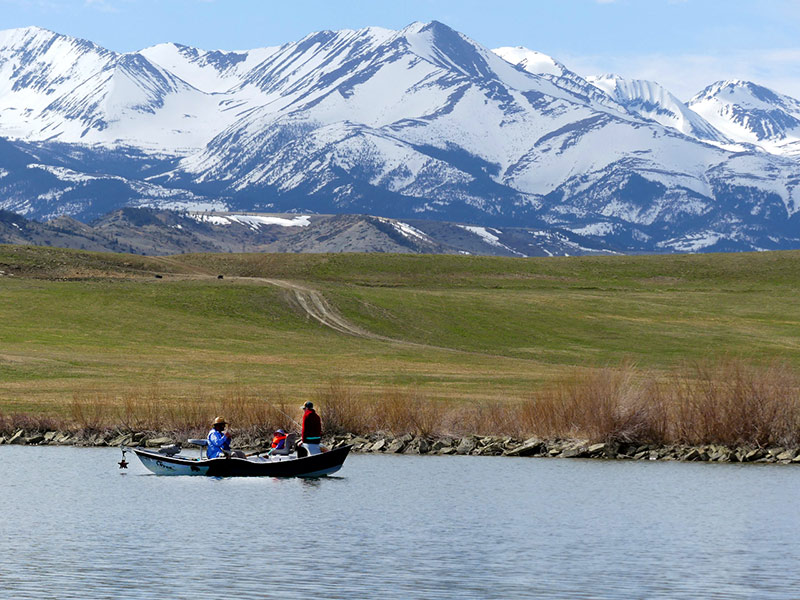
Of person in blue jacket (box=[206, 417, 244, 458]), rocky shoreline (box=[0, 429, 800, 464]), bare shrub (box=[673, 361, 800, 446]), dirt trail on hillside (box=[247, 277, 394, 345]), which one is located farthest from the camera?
dirt trail on hillside (box=[247, 277, 394, 345])

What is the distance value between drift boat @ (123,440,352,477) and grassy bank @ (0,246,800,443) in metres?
10.4

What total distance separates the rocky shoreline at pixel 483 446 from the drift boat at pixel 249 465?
849 cm

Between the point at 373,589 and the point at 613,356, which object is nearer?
the point at 373,589

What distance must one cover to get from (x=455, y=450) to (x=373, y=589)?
31.9 metres

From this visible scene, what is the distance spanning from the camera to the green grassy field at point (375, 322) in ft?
306

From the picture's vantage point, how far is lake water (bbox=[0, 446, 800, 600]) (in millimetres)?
33625

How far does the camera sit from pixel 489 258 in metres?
198

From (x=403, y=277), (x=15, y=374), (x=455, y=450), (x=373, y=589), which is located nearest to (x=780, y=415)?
(x=455, y=450)

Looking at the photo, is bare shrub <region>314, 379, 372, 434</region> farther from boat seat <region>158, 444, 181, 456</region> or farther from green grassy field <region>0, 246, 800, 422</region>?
boat seat <region>158, 444, 181, 456</region>

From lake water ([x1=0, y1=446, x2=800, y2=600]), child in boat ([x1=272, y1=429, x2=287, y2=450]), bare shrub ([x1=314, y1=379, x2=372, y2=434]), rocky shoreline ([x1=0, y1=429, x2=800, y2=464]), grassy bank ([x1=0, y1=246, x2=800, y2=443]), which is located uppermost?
grassy bank ([x1=0, y1=246, x2=800, y2=443])

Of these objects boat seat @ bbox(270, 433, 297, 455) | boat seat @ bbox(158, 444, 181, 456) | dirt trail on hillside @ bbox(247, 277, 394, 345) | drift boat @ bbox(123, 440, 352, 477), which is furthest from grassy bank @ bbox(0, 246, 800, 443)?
drift boat @ bbox(123, 440, 352, 477)

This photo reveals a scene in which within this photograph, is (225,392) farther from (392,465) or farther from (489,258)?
(489,258)

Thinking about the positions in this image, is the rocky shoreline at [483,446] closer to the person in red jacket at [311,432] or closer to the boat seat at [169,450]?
the person in red jacket at [311,432]

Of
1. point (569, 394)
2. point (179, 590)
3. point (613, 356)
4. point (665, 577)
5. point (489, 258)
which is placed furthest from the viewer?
point (489, 258)
